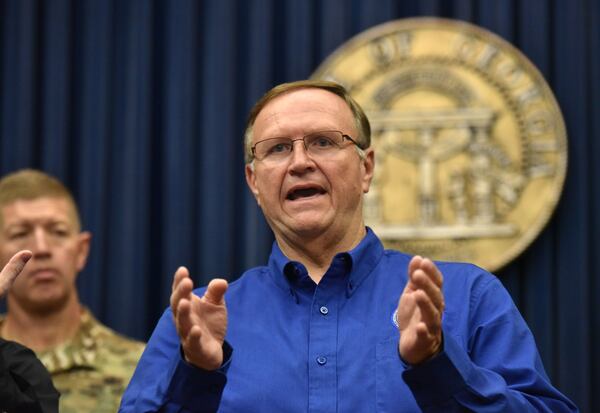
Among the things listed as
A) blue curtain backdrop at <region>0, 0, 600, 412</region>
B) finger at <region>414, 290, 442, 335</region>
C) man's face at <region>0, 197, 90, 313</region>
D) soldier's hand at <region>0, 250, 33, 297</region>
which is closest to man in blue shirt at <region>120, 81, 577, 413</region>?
finger at <region>414, 290, 442, 335</region>

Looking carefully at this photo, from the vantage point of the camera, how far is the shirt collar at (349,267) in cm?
168

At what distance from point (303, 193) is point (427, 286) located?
0.46m

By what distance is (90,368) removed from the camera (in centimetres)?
251

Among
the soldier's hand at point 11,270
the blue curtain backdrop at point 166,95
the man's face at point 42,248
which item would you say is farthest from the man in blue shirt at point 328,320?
the blue curtain backdrop at point 166,95

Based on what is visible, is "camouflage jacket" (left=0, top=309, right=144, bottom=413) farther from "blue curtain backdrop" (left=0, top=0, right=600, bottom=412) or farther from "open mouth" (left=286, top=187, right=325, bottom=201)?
"open mouth" (left=286, top=187, right=325, bottom=201)

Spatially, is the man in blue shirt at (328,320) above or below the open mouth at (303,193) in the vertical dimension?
below

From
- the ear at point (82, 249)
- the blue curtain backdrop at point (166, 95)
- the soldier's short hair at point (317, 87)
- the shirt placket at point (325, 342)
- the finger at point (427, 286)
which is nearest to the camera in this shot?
the finger at point (427, 286)

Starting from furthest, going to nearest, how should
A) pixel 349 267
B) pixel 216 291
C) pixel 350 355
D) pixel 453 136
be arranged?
1. pixel 453 136
2. pixel 349 267
3. pixel 350 355
4. pixel 216 291

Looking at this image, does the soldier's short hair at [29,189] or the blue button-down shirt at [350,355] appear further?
the soldier's short hair at [29,189]

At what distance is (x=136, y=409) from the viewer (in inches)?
61.6

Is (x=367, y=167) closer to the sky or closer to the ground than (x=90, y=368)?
closer to the sky

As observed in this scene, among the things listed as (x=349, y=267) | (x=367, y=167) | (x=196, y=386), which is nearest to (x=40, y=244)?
(x=367, y=167)

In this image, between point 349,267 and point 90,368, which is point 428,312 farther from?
point 90,368

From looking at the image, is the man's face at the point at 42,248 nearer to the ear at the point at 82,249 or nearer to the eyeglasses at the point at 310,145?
the ear at the point at 82,249
